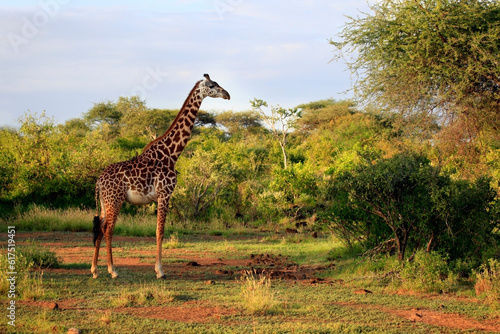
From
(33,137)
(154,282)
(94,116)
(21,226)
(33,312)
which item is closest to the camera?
(33,312)

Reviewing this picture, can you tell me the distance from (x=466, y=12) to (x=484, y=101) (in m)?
1.72

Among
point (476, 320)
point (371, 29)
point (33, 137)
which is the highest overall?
point (371, 29)

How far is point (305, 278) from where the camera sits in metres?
9.35

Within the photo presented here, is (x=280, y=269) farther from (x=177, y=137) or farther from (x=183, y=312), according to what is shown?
(x=183, y=312)

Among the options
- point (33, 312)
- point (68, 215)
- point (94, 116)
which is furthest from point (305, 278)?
point (94, 116)

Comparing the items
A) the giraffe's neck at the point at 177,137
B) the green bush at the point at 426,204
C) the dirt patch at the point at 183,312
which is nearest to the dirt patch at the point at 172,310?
the dirt patch at the point at 183,312

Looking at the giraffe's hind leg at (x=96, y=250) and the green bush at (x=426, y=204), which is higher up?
the green bush at (x=426, y=204)

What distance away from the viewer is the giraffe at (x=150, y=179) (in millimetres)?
9188

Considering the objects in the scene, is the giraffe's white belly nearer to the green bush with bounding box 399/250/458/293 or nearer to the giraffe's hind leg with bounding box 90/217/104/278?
the giraffe's hind leg with bounding box 90/217/104/278

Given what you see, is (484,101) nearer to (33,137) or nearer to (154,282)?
(154,282)

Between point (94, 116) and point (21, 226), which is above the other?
point (94, 116)

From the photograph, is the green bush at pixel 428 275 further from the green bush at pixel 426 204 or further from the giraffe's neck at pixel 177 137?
the giraffe's neck at pixel 177 137

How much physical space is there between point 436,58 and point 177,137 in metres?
4.79

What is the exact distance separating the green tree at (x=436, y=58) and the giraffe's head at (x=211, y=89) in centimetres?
277
